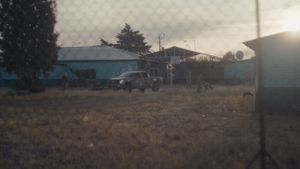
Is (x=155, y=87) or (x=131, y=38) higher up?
(x=131, y=38)

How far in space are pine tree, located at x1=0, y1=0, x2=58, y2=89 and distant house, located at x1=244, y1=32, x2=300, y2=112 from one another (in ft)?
51.9

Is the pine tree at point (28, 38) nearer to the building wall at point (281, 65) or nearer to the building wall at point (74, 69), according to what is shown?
the building wall at point (74, 69)

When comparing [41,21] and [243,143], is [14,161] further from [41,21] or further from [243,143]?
[41,21]

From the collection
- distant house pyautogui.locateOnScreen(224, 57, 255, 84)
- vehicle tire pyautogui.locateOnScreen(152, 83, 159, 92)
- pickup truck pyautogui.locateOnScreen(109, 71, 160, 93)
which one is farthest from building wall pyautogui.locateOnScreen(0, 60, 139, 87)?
distant house pyautogui.locateOnScreen(224, 57, 255, 84)

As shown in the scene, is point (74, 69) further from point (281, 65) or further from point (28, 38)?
point (281, 65)

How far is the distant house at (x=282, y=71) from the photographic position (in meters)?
14.3

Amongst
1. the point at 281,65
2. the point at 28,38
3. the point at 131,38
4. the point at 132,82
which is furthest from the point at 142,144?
the point at 132,82

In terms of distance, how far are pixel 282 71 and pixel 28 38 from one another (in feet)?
60.4

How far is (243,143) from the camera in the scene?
25.5 feet

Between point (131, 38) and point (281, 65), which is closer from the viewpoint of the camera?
point (281, 65)

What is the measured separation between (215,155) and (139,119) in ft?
20.4

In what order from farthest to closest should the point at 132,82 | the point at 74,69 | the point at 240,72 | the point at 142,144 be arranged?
the point at 240,72 → the point at 74,69 → the point at 132,82 → the point at 142,144

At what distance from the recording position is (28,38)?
27.6 metres

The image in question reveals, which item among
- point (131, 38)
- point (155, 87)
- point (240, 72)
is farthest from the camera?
point (240, 72)
